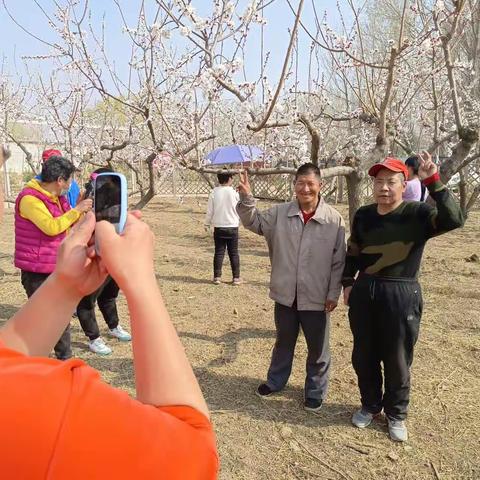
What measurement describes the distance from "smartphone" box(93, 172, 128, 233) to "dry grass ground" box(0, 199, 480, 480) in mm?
2027

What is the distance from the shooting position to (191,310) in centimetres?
524

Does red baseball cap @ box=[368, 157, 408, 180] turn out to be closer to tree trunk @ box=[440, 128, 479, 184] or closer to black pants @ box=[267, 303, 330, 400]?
black pants @ box=[267, 303, 330, 400]

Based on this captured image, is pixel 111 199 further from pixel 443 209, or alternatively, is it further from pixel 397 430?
pixel 397 430

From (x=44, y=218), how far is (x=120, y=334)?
155 cm

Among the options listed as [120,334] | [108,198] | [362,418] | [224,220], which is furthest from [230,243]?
[108,198]

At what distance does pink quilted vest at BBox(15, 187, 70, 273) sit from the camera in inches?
129

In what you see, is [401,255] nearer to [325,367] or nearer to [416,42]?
[325,367]

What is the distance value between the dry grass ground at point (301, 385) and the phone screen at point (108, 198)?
2.03m

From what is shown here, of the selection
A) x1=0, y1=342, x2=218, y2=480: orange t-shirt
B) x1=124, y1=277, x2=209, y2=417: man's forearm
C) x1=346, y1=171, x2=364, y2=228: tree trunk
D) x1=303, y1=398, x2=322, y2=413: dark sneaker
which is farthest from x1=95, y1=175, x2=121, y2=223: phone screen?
x1=346, y1=171, x2=364, y2=228: tree trunk

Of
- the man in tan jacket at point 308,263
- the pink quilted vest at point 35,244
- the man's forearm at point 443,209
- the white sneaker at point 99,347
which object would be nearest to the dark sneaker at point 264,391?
the man in tan jacket at point 308,263

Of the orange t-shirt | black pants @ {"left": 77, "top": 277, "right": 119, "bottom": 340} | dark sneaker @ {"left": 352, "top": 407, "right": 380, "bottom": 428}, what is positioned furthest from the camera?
black pants @ {"left": 77, "top": 277, "right": 119, "bottom": 340}

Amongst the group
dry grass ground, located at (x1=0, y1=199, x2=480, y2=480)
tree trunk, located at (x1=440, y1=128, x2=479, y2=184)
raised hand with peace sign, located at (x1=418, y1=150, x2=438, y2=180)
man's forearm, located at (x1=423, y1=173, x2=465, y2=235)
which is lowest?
dry grass ground, located at (x1=0, y1=199, x2=480, y2=480)

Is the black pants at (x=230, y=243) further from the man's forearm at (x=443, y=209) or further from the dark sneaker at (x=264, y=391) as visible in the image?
the man's forearm at (x=443, y=209)

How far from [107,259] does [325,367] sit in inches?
105
